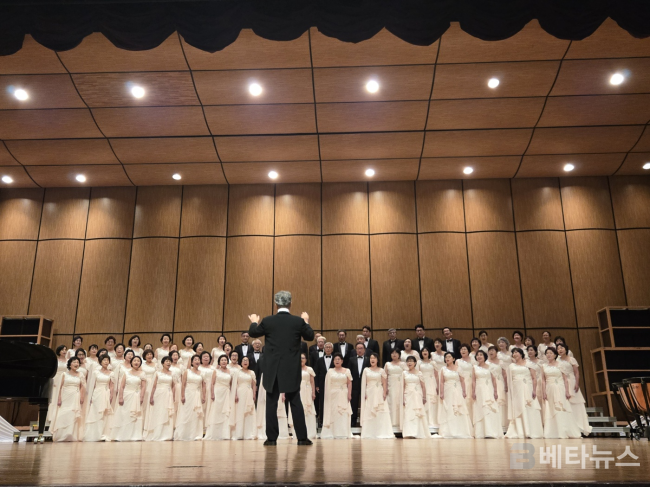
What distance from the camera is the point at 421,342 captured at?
993cm

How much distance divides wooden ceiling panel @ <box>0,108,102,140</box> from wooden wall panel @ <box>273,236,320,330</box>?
13.5 feet

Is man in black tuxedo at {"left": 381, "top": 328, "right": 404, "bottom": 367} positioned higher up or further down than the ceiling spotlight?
further down

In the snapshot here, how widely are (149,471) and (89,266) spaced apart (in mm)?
10040

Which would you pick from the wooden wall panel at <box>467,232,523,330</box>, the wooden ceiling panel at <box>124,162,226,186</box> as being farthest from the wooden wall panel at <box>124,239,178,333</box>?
the wooden wall panel at <box>467,232,523,330</box>

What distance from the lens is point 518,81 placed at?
8.55m

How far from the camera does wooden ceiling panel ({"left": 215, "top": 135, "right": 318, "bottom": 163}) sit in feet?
33.1

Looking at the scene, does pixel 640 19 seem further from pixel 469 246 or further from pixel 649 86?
pixel 469 246

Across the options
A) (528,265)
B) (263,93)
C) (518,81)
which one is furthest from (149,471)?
(528,265)

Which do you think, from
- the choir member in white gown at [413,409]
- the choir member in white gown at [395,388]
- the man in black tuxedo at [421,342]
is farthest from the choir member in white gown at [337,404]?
the man in black tuxedo at [421,342]

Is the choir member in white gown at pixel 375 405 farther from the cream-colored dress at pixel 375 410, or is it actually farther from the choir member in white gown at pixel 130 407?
the choir member in white gown at pixel 130 407

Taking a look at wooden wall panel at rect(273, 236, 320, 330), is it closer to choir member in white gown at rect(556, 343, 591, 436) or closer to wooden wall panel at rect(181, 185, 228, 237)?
wooden wall panel at rect(181, 185, 228, 237)

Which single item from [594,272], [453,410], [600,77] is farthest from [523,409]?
[600,77]

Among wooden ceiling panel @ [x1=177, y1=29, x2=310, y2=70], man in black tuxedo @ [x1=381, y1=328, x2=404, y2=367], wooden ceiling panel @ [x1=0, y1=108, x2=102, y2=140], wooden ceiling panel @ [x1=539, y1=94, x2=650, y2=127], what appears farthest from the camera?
man in black tuxedo @ [x1=381, y1=328, x2=404, y2=367]

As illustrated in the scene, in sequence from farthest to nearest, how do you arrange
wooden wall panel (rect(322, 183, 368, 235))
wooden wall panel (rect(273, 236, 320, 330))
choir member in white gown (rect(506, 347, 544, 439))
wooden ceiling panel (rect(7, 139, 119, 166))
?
1. wooden wall panel (rect(322, 183, 368, 235))
2. wooden wall panel (rect(273, 236, 320, 330))
3. wooden ceiling panel (rect(7, 139, 119, 166))
4. choir member in white gown (rect(506, 347, 544, 439))
